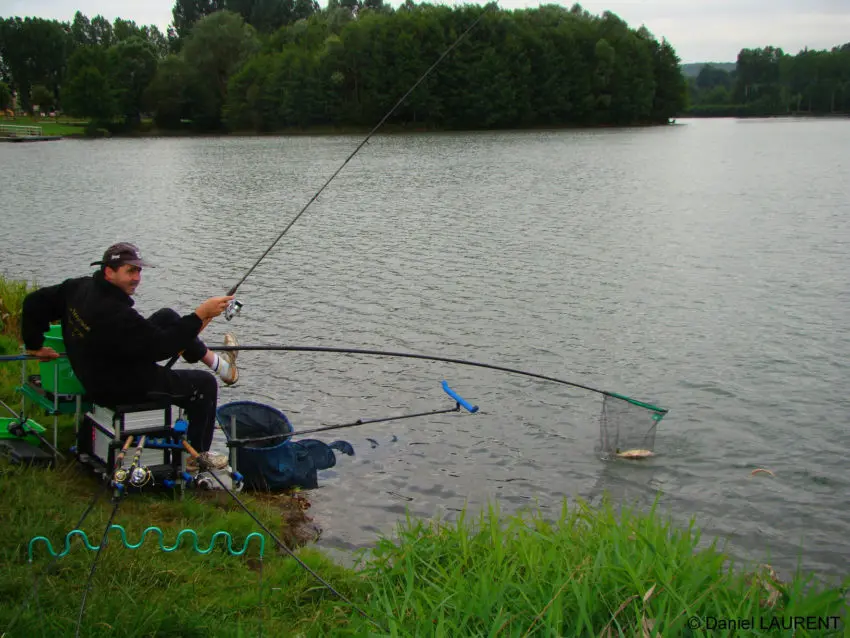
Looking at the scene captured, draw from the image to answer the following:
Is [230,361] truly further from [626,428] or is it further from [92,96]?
[92,96]

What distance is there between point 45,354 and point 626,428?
446 cm

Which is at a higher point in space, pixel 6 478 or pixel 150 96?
pixel 150 96

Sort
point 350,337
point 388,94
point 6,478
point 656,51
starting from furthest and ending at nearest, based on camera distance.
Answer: point 656,51, point 388,94, point 350,337, point 6,478

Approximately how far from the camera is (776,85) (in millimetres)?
112750

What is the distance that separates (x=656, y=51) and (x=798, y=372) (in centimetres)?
8360

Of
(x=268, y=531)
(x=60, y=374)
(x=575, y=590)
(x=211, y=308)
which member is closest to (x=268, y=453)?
(x=60, y=374)

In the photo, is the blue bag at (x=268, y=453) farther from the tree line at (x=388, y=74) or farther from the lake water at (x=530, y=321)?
the tree line at (x=388, y=74)

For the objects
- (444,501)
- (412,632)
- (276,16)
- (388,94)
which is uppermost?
(276,16)

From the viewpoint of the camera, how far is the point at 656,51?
8731 centimetres

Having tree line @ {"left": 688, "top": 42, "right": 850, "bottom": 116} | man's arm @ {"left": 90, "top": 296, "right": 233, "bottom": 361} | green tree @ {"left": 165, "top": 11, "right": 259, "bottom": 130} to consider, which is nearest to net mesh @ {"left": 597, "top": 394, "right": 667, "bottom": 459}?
man's arm @ {"left": 90, "top": 296, "right": 233, "bottom": 361}

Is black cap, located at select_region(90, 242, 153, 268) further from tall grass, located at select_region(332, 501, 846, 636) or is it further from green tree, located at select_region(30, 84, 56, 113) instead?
green tree, located at select_region(30, 84, 56, 113)

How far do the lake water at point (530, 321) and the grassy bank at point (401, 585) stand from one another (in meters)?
1.38

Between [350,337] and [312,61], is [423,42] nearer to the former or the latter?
[312,61]

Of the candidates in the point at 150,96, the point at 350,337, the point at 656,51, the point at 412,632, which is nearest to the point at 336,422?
the point at 350,337
